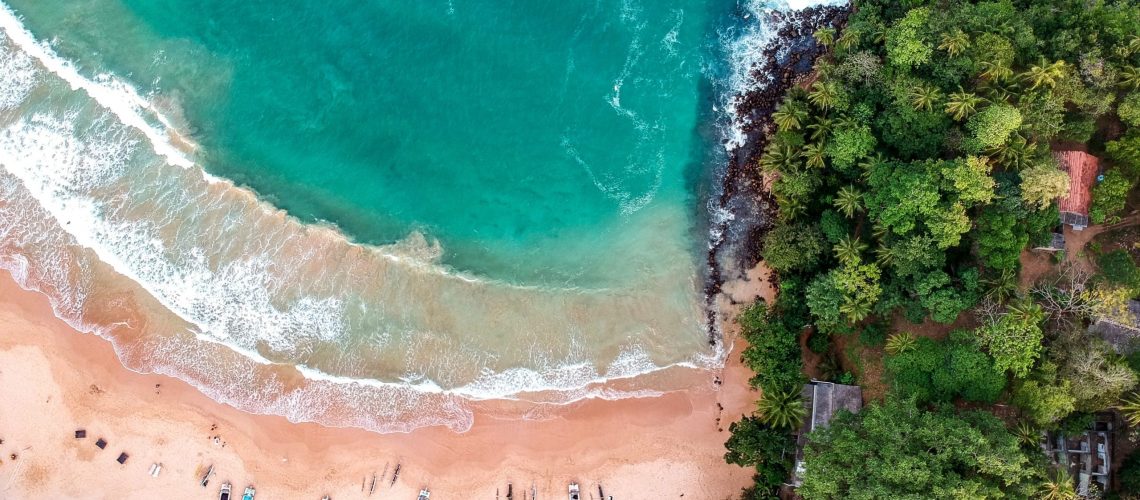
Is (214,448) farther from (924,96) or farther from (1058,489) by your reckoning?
(924,96)

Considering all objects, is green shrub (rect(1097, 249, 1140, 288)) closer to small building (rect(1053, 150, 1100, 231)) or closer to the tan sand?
small building (rect(1053, 150, 1100, 231))

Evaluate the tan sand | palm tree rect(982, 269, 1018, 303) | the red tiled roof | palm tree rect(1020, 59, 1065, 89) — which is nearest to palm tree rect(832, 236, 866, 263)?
palm tree rect(982, 269, 1018, 303)

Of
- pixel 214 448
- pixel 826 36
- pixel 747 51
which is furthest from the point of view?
pixel 747 51

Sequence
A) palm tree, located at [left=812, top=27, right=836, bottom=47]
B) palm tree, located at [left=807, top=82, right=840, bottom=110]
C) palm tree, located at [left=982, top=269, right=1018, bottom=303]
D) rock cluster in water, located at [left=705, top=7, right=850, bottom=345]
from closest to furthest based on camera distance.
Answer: palm tree, located at [left=982, top=269, right=1018, bottom=303], palm tree, located at [left=807, top=82, right=840, bottom=110], palm tree, located at [left=812, top=27, right=836, bottom=47], rock cluster in water, located at [left=705, top=7, right=850, bottom=345]

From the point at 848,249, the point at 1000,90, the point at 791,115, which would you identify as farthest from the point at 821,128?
the point at 1000,90

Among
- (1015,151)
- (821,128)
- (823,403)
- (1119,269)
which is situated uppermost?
(821,128)

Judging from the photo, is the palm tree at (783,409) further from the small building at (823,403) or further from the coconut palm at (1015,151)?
the coconut palm at (1015,151)

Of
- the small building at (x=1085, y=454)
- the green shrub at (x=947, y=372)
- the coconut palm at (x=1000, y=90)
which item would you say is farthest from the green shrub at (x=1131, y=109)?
the small building at (x=1085, y=454)
